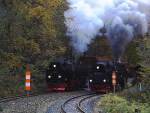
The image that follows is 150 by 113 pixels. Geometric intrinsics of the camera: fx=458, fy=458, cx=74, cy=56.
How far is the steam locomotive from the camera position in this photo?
113ft

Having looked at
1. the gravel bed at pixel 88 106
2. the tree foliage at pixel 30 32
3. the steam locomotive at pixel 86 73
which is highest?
the tree foliage at pixel 30 32

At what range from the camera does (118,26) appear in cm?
3366

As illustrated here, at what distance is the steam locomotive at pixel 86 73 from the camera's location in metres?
34.3

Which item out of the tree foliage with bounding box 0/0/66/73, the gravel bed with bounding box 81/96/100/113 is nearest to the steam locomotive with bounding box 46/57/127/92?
the tree foliage with bounding box 0/0/66/73

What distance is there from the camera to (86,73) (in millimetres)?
36500

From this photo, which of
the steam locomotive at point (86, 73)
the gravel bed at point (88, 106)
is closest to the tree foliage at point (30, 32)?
the steam locomotive at point (86, 73)

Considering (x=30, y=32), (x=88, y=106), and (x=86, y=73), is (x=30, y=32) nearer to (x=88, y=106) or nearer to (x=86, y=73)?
(x=86, y=73)

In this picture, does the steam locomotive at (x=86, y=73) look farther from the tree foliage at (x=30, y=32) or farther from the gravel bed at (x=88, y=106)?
the gravel bed at (x=88, y=106)

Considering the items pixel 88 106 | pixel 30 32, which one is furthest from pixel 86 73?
pixel 88 106

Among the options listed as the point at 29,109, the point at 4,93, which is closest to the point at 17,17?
the point at 4,93

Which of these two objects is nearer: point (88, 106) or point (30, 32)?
point (88, 106)

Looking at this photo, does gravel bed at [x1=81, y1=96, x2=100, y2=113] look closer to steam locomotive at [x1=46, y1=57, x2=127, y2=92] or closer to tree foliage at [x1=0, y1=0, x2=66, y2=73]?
tree foliage at [x1=0, y1=0, x2=66, y2=73]

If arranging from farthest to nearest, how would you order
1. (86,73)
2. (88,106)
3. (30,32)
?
(86,73) < (30,32) < (88,106)

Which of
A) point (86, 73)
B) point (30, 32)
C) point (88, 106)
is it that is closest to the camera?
point (88, 106)
